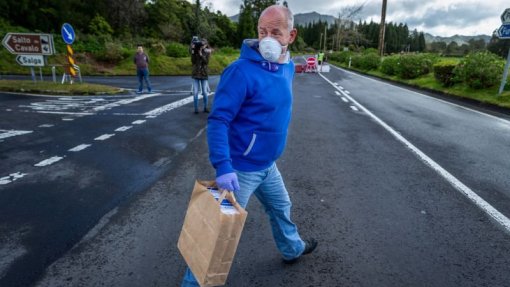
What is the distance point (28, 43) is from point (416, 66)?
2077cm

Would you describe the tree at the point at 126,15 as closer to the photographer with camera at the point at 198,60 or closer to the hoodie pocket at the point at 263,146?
the photographer with camera at the point at 198,60

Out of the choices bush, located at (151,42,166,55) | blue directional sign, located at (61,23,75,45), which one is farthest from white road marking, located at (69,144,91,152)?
bush, located at (151,42,166,55)

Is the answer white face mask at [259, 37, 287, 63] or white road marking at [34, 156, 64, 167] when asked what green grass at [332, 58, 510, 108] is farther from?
white road marking at [34, 156, 64, 167]

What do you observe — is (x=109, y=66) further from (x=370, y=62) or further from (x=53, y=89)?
(x=370, y=62)

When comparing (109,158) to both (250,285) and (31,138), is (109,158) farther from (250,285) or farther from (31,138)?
(250,285)

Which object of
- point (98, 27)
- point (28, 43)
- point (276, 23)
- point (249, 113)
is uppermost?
point (98, 27)

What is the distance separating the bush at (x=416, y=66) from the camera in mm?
21453

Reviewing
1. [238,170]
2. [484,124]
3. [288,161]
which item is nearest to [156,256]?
[238,170]

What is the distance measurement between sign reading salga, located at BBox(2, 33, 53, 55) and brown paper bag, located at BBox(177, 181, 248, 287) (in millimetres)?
14209

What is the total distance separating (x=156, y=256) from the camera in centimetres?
277

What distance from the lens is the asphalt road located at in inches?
103

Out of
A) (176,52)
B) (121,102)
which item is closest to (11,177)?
(121,102)

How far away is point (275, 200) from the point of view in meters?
2.46

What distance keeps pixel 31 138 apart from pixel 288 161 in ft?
15.9
